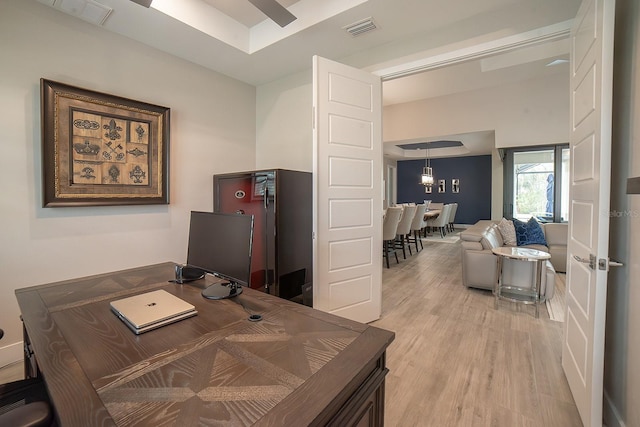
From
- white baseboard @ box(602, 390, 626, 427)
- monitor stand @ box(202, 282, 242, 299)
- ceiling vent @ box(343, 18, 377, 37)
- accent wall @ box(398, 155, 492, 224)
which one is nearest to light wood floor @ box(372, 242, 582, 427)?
white baseboard @ box(602, 390, 626, 427)

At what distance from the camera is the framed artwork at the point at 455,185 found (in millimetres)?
10522

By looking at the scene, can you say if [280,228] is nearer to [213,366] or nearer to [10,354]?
[213,366]

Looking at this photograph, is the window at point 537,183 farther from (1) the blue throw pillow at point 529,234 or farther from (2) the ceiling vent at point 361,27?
(2) the ceiling vent at point 361,27

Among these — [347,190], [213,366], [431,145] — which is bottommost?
[213,366]

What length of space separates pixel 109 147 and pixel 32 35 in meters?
0.88

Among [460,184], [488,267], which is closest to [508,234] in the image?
[488,267]

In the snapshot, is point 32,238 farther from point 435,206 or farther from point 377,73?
point 435,206

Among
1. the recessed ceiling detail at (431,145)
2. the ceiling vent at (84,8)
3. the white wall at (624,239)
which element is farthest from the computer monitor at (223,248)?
the recessed ceiling detail at (431,145)

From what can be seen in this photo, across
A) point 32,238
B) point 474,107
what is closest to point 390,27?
point 32,238

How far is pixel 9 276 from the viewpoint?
6.82 feet

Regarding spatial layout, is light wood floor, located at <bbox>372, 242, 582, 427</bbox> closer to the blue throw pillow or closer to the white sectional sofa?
the white sectional sofa

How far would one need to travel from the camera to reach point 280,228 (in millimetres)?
2520

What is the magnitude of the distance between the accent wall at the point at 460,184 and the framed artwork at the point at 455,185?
65mm

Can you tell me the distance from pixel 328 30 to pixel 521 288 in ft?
11.8
